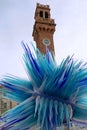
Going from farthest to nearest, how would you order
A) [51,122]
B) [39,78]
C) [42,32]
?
[42,32], [39,78], [51,122]

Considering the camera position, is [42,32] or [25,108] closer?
[25,108]

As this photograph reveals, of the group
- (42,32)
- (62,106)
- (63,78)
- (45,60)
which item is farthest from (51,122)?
(42,32)

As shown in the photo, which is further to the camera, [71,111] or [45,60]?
[45,60]

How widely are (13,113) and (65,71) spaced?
34.8 inches

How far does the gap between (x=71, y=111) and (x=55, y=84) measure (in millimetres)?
417

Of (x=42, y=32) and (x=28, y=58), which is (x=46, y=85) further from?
(x=42, y=32)

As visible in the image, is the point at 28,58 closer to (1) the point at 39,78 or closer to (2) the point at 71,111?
(1) the point at 39,78

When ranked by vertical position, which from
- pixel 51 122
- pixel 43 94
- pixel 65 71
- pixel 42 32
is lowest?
pixel 51 122

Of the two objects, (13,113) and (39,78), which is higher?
(39,78)

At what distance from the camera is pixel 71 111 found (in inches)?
158

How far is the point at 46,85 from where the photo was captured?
399 centimetres

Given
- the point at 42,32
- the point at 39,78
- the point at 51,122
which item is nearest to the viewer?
the point at 51,122

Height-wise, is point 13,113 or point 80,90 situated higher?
point 80,90

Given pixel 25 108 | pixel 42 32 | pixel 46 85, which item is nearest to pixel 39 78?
pixel 46 85
